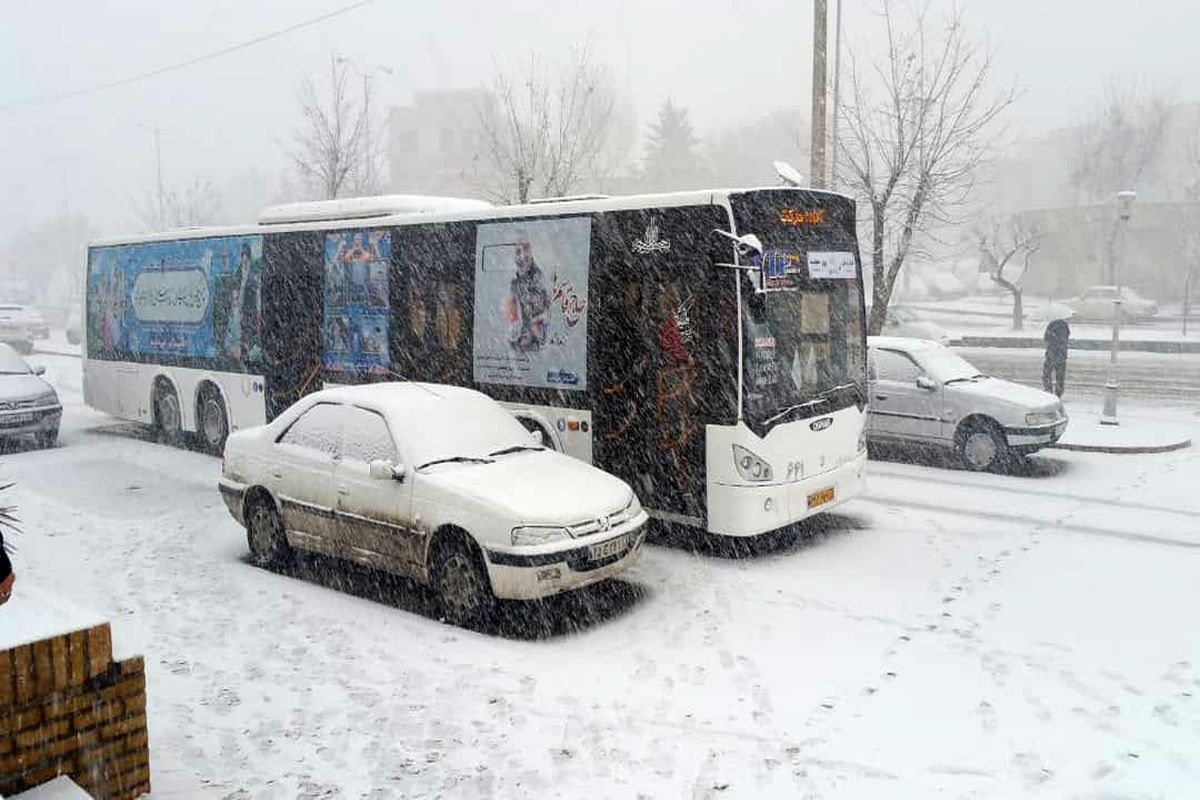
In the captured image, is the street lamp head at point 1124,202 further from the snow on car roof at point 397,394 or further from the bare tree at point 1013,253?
the bare tree at point 1013,253

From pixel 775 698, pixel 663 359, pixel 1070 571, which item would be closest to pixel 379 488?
pixel 663 359

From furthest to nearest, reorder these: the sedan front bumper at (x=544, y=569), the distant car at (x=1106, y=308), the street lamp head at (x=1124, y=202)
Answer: the distant car at (x=1106, y=308)
the street lamp head at (x=1124, y=202)
the sedan front bumper at (x=544, y=569)

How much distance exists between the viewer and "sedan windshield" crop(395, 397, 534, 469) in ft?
26.0

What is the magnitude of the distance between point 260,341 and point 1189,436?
47.2 feet

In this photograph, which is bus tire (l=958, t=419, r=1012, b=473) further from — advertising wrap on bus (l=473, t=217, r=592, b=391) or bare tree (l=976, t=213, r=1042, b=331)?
bare tree (l=976, t=213, r=1042, b=331)

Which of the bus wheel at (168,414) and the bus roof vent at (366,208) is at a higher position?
the bus roof vent at (366,208)

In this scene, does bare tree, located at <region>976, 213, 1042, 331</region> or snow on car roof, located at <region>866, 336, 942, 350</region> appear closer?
snow on car roof, located at <region>866, 336, 942, 350</region>

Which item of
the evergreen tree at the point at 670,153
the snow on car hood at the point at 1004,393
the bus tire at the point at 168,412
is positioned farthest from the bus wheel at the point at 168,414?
the evergreen tree at the point at 670,153

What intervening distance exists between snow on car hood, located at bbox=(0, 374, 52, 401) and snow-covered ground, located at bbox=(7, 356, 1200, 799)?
192 inches

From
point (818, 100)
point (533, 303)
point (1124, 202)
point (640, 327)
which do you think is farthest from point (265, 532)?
point (1124, 202)

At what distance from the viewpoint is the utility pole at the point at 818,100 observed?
1501cm

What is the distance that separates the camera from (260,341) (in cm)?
1379

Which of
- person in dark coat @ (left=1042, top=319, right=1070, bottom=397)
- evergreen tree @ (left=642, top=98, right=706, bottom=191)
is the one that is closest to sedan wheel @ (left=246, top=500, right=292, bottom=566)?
person in dark coat @ (left=1042, top=319, right=1070, bottom=397)

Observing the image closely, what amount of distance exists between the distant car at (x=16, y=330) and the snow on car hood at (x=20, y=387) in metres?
23.2
